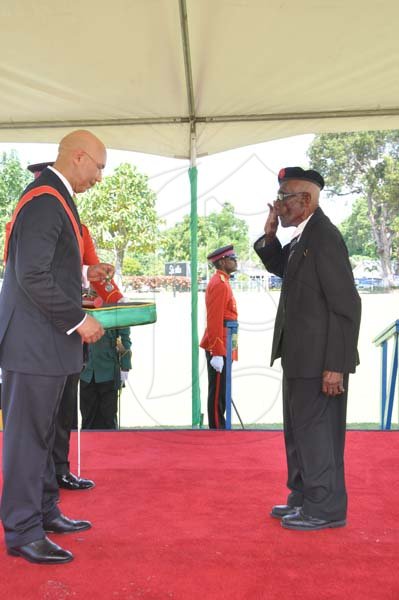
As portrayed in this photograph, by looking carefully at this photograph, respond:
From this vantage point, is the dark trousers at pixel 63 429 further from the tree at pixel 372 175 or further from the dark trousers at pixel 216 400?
the tree at pixel 372 175

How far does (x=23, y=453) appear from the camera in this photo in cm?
211

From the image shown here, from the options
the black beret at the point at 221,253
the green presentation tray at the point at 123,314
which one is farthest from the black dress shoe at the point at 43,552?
the black beret at the point at 221,253

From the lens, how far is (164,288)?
439 centimetres

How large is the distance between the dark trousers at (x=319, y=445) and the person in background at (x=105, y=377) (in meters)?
1.76

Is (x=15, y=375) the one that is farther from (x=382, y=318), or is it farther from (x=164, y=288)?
(x=382, y=318)

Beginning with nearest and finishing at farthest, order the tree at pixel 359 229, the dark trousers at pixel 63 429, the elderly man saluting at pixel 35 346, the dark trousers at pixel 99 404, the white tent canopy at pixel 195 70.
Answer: the elderly man saluting at pixel 35 346
the dark trousers at pixel 63 429
the white tent canopy at pixel 195 70
the dark trousers at pixel 99 404
the tree at pixel 359 229

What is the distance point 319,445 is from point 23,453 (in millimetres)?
1146

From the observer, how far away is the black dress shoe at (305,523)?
242 centimetres

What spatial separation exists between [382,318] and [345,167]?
3.40 m

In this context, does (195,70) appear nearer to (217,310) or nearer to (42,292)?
(217,310)

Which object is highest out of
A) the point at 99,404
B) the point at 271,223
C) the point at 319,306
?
the point at 271,223

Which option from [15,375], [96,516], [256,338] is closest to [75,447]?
[96,516]

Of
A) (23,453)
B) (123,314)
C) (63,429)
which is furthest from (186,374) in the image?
(23,453)

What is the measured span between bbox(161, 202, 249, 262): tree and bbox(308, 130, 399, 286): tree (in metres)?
7.81
